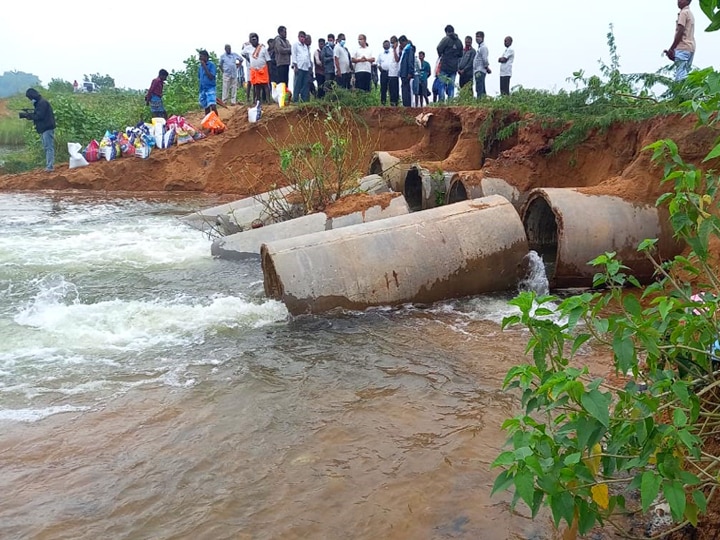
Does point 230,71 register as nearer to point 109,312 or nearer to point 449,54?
point 449,54

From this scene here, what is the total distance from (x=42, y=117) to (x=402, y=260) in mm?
11419

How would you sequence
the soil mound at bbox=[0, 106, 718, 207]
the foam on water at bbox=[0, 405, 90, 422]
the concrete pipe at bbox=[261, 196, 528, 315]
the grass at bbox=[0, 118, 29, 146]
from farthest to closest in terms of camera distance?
the grass at bbox=[0, 118, 29, 146] → the soil mound at bbox=[0, 106, 718, 207] → the concrete pipe at bbox=[261, 196, 528, 315] → the foam on water at bbox=[0, 405, 90, 422]

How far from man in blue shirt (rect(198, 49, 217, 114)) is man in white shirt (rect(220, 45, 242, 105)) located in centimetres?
43

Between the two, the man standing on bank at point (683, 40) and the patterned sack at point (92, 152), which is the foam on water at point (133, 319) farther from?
the patterned sack at point (92, 152)

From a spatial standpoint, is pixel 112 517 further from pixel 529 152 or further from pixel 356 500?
pixel 529 152

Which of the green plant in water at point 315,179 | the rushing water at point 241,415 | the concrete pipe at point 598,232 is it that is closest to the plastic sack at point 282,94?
the green plant in water at point 315,179

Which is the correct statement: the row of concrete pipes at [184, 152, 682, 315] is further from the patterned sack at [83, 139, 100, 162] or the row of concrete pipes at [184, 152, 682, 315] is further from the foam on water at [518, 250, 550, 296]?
the patterned sack at [83, 139, 100, 162]

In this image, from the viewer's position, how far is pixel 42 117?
13.9m

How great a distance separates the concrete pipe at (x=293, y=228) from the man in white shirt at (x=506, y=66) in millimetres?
6642

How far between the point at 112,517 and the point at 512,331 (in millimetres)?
3484

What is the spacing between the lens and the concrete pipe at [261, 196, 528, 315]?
5660mm

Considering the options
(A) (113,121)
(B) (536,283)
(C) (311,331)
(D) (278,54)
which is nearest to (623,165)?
(B) (536,283)

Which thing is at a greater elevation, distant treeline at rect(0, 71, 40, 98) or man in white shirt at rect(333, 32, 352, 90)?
distant treeline at rect(0, 71, 40, 98)

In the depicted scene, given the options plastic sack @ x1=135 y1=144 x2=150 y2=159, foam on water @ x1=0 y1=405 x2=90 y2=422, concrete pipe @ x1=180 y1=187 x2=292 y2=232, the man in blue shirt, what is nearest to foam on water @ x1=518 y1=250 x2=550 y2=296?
concrete pipe @ x1=180 y1=187 x2=292 y2=232
